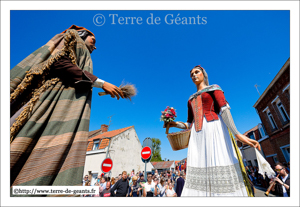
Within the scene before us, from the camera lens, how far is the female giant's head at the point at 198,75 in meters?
2.64

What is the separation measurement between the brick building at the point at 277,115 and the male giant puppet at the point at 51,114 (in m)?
15.2

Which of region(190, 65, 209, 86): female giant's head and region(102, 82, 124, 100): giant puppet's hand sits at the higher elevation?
region(190, 65, 209, 86): female giant's head

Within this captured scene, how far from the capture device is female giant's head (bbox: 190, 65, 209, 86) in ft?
8.68

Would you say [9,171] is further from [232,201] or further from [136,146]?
[136,146]

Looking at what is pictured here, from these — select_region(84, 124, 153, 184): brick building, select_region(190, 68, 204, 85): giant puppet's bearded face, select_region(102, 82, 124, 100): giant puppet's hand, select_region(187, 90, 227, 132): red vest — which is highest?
select_region(190, 68, 204, 85): giant puppet's bearded face

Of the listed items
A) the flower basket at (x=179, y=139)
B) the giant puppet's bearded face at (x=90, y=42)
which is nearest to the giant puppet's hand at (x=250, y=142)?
the flower basket at (x=179, y=139)

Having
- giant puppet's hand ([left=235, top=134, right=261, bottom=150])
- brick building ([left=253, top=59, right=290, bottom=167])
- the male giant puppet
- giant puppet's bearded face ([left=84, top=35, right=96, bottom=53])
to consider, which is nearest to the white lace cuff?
the male giant puppet

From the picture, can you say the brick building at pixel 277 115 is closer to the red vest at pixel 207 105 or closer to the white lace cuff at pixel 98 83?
the red vest at pixel 207 105

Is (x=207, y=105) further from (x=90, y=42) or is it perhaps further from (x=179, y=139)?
(x=90, y=42)

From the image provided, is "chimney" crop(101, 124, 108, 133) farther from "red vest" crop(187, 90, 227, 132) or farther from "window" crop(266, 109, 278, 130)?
"red vest" crop(187, 90, 227, 132)

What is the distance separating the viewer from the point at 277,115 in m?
13.3

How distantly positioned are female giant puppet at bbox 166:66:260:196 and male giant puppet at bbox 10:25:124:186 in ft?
4.57

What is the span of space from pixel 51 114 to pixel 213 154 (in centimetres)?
210
